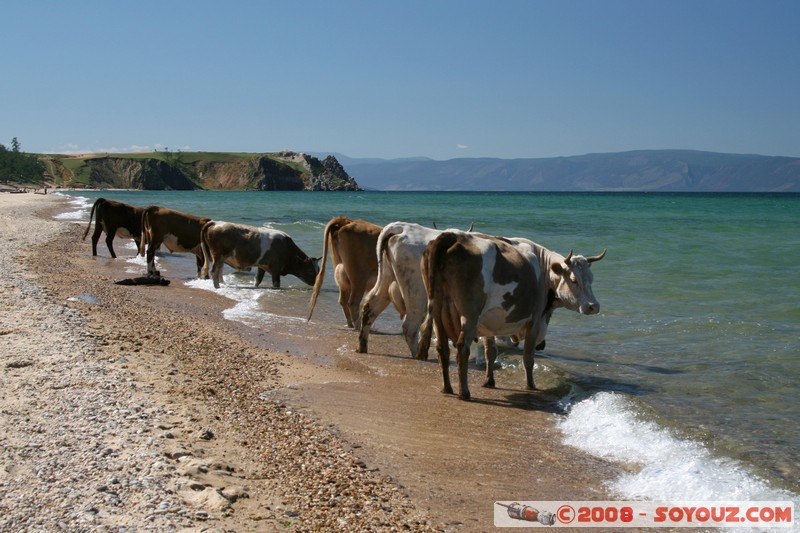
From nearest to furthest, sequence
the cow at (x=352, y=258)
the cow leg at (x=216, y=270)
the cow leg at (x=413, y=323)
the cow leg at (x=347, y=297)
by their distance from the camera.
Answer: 1. the cow leg at (x=413, y=323)
2. the cow at (x=352, y=258)
3. the cow leg at (x=347, y=297)
4. the cow leg at (x=216, y=270)

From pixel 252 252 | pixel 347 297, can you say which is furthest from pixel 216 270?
pixel 347 297

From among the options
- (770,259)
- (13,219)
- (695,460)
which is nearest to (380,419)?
(695,460)

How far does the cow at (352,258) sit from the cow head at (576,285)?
369 centimetres

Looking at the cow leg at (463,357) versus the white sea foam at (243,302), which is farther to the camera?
the white sea foam at (243,302)

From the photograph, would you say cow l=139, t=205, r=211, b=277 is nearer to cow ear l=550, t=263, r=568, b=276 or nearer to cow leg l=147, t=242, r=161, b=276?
cow leg l=147, t=242, r=161, b=276

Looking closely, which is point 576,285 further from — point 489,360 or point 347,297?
point 347,297

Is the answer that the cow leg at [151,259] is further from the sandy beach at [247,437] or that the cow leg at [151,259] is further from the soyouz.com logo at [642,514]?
the soyouz.com logo at [642,514]

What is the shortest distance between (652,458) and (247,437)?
3390 mm

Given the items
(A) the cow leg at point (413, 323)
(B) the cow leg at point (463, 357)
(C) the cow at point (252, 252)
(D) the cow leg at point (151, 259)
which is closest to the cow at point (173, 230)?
(D) the cow leg at point (151, 259)

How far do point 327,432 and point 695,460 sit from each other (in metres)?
3.08

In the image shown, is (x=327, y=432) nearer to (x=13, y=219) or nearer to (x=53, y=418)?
(x=53, y=418)

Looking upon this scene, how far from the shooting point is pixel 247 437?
6.32 m

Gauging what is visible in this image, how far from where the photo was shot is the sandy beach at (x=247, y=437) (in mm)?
4871

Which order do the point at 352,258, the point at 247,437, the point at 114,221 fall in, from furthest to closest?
the point at 114,221 → the point at 352,258 → the point at 247,437
